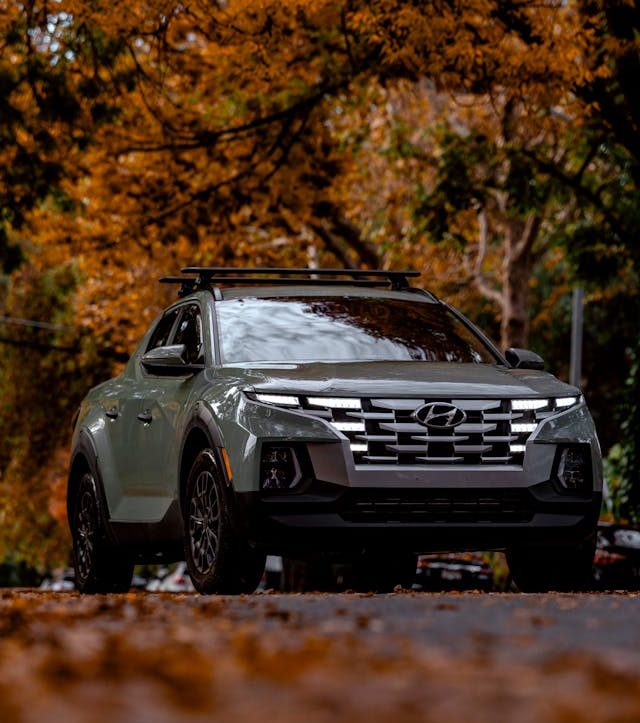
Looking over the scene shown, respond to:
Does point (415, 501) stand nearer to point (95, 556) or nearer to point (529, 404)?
point (529, 404)

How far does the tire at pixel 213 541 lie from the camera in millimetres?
8734

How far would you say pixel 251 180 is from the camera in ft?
73.4

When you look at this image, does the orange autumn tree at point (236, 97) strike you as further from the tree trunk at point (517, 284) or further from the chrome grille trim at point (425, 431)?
the chrome grille trim at point (425, 431)

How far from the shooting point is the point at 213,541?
901cm

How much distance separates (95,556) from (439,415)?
3.11 meters

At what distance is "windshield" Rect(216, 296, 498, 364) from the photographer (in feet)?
31.7

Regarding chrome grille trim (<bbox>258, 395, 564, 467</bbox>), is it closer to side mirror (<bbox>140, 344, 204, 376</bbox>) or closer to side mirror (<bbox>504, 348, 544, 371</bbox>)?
side mirror (<bbox>504, 348, 544, 371</bbox>)

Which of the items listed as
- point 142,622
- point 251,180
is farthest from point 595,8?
point 142,622

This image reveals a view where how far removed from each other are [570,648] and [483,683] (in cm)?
105

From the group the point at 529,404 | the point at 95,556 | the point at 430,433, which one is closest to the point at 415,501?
the point at 430,433

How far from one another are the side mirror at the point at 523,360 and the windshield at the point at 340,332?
0.16m

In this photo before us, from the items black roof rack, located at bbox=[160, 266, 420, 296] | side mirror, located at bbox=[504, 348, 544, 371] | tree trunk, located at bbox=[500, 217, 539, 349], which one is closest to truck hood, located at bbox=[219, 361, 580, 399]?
side mirror, located at bbox=[504, 348, 544, 371]

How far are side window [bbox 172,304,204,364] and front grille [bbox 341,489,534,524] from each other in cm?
159

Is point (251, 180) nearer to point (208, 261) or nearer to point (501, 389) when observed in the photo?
point (208, 261)
